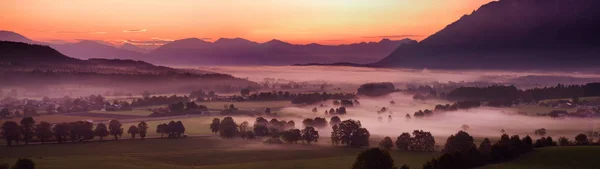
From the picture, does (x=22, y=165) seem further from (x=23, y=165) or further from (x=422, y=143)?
(x=422, y=143)

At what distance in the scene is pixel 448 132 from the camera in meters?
93.9

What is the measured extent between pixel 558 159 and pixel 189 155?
43036 millimetres

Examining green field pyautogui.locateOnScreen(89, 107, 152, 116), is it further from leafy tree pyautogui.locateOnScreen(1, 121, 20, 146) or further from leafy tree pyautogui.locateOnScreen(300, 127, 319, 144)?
leafy tree pyautogui.locateOnScreen(300, 127, 319, 144)

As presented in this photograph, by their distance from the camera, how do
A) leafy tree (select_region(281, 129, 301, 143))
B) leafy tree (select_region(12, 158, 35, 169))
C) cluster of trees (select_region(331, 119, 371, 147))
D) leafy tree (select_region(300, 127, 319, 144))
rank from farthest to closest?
leafy tree (select_region(300, 127, 319, 144))
leafy tree (select_region(281, 129, 301, 143))
cluster of trees (select_region(331, 119, 371, 147))
leafy tree (select_region(12, 158, 35, 169))

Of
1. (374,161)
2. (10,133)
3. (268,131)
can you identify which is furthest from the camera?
(268,131)

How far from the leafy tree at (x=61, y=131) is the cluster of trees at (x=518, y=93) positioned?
416 feet

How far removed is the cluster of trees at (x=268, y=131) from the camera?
80875 millimetres

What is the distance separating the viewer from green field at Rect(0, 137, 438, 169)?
59.4m

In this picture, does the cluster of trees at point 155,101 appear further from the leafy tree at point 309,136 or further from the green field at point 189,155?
the leafy tree at point 309,136

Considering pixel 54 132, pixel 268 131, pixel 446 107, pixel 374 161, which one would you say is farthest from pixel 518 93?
pixel 54 132

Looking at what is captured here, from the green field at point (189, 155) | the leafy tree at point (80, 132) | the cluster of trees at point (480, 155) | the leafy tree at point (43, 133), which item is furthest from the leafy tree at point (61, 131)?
the cluster of trees at point (480, 155)

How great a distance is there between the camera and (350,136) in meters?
78.4

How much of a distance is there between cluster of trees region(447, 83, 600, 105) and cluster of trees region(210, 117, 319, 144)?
95003mm

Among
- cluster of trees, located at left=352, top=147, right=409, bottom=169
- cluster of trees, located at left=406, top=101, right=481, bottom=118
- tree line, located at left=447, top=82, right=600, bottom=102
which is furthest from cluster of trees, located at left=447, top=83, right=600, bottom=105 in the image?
cluster of trees, located at left=352, top=147, right=409, bottom=169
